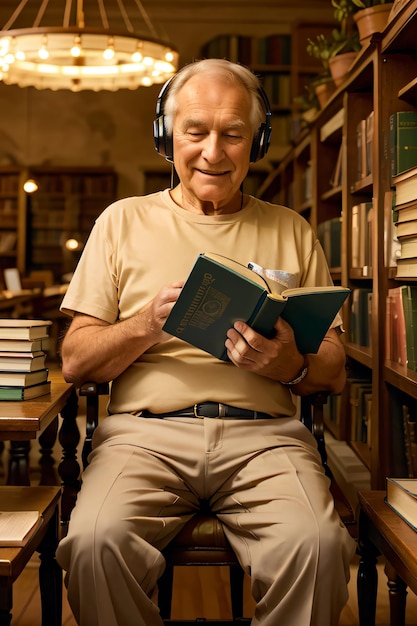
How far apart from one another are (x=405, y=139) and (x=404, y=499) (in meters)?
1.44

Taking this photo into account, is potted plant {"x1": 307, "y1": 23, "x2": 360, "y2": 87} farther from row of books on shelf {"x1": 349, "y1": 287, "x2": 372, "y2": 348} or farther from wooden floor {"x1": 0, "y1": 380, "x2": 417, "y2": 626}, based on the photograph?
wooden floor {"x1": 0, "y1": 380, "x2": 417, "y2": 626}

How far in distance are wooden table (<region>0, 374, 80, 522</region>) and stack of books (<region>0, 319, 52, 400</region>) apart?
0.10 ft

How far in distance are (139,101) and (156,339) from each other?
7.85 m

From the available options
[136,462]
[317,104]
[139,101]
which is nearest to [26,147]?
[139,101]

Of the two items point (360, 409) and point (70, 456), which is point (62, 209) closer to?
point (360, 409)

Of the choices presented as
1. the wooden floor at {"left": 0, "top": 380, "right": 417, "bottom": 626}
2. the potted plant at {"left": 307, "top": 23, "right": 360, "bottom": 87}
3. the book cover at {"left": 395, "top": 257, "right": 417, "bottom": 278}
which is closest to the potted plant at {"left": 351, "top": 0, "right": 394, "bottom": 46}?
the potted plant at {"left": 307, "top": 23, "right": 360, "bottom": 87}

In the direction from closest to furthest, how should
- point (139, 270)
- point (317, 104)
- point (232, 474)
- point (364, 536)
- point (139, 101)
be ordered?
point (364, 536) < point (232, 474) < point (139, 270) < point (317, 104) < point (139, 101)

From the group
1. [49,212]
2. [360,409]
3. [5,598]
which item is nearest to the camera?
[5,598]

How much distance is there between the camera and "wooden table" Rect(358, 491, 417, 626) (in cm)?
135

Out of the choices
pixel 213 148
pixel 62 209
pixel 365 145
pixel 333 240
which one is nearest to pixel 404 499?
pixel 213 148

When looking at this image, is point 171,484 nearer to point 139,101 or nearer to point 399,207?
point 399,207

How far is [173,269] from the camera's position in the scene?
1889 millimetres

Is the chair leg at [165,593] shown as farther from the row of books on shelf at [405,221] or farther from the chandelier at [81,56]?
the chandelier at [81,56]

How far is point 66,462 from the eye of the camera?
76.2 inches
